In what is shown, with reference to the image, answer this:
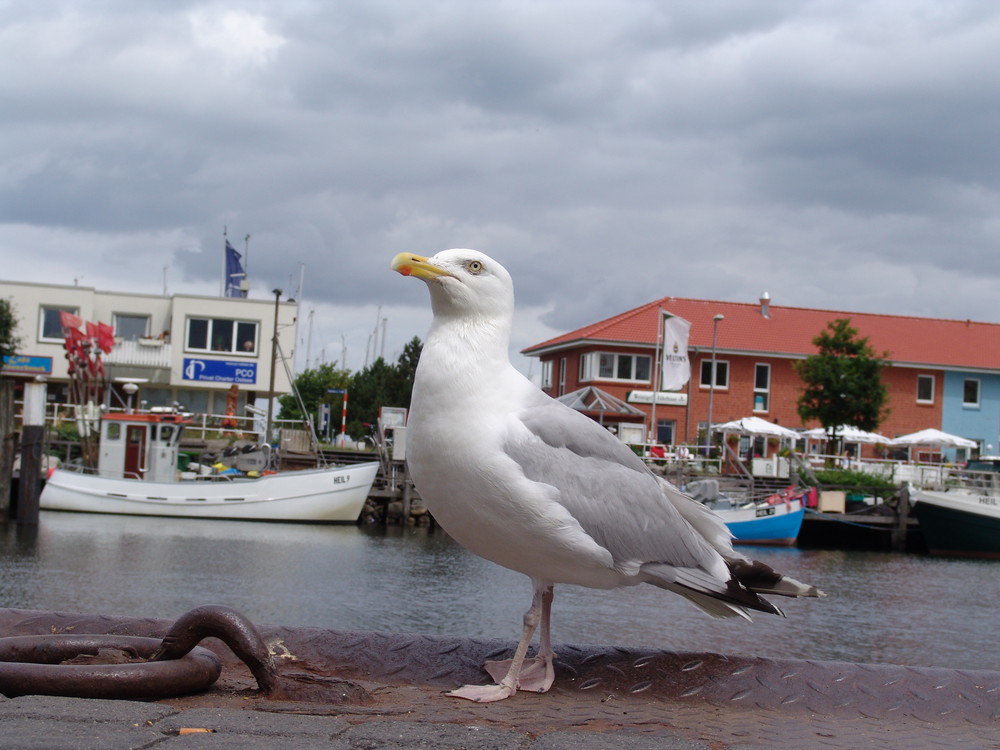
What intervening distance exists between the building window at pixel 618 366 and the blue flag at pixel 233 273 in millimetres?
19877

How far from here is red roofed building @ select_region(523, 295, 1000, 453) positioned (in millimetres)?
55688

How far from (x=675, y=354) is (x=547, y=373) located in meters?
20.4

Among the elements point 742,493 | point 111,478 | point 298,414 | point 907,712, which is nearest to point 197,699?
point 907,712

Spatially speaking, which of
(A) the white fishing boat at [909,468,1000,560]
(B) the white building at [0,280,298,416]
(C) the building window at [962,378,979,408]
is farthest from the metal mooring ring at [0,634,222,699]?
(C) the building window at [962,378,979,408]

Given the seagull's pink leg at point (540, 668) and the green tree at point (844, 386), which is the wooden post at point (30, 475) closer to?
the seagull's pink leg at point (540, 668)

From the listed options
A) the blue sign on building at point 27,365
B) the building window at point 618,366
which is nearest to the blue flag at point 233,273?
the blue sign on building at point 27,365

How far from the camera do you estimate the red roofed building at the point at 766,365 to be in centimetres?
5569

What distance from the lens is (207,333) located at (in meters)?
55.4

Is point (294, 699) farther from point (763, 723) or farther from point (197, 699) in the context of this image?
point (763, 723)

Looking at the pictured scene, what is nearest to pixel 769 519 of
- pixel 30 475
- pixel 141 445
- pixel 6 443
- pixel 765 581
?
pixel 141 445

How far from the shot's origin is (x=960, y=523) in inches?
1447

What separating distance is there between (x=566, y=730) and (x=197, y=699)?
3.95ft

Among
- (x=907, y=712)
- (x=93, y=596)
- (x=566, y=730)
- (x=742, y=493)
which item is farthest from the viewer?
(x=742, y=493)

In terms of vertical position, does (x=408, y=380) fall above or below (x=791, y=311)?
below
